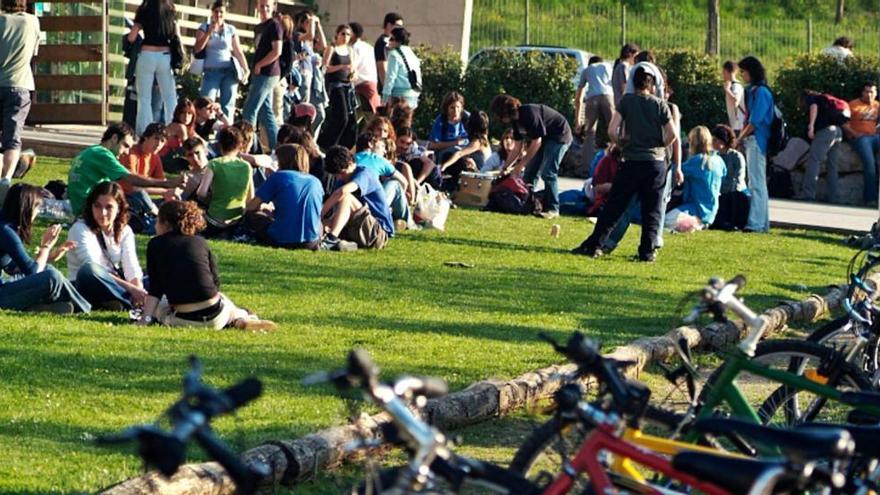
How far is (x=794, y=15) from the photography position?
48812 millimetres

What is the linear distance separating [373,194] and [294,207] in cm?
132

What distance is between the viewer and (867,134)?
24094mm

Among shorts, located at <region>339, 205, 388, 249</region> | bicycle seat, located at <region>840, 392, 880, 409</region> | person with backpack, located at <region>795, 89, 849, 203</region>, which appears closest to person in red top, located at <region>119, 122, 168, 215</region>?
shorts, located at <region>339, 205, 388, 249</region>

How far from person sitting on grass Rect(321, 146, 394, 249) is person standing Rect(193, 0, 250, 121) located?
4.41 meters

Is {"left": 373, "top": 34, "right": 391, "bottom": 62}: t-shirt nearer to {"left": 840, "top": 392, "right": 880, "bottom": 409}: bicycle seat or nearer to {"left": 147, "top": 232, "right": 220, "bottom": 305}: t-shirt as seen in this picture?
{"left": 147, "top": 232, "right": 220, "bottom": 305}: t-shirt

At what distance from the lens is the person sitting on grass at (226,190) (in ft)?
47.5

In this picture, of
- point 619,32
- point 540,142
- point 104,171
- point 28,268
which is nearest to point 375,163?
point 104,171

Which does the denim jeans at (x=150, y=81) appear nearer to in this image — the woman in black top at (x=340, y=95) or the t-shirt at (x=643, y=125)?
the woman in black top at (x=340, y=95)

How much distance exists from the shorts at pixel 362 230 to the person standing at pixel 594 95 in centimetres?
832

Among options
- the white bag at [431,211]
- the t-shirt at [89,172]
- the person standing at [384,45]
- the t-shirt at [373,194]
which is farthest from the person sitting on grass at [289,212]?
the person standing at [384,45]

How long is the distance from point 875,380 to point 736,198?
12087 millimetres

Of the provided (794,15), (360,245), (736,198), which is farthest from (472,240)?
(794,15)

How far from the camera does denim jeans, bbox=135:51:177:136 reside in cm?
1881

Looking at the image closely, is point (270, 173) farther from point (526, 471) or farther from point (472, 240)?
point (526, 471)
